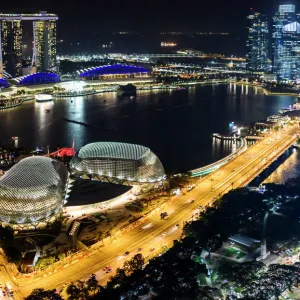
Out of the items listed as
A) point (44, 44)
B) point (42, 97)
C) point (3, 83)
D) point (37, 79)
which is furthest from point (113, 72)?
point (3, 83)

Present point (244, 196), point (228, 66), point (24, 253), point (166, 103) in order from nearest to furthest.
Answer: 1. point (24, 253)
2. point (244, 196)
3. point (166, 103)
4. point (228, 66)

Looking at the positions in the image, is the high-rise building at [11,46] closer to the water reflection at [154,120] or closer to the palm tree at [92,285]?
the water reflection at [154,120]

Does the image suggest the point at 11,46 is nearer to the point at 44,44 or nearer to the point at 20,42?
the point at 20,42

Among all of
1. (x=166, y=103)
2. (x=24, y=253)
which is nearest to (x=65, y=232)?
(x=24, y=253)

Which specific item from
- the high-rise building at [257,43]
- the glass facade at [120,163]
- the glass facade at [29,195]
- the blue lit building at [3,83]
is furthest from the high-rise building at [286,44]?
the glass facade at [29,195]

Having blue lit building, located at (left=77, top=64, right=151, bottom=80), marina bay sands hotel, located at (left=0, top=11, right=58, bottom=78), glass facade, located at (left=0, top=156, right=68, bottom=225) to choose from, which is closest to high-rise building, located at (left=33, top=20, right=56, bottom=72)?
marina bay sands hotel, located at (left=0, top=11, right=58, bottom=78)

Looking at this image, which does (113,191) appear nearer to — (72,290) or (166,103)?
(72,290)
